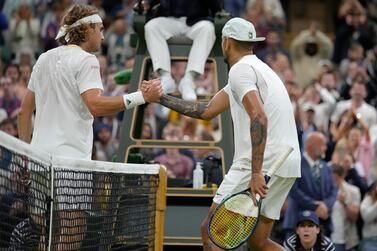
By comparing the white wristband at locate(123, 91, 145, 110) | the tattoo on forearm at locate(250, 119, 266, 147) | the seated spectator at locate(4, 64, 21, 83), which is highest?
the white wristband at locate(123, 91, 145, 110)

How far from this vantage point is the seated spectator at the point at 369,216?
49.1 ft

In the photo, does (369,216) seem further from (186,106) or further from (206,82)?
(206,82)

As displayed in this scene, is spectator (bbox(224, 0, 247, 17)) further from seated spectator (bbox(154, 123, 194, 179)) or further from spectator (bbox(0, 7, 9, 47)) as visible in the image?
seated spectator (bbox(154, 123, 194, 179))

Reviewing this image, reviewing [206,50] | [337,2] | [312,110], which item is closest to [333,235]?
[312,110]

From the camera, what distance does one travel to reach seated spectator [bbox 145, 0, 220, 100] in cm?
1220

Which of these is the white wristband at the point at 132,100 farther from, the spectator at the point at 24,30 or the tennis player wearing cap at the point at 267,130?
the spectator at the point at 24,30

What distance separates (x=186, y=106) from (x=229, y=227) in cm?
150

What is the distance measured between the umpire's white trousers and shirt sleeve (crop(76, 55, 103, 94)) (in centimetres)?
315

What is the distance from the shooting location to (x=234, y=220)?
9.24m

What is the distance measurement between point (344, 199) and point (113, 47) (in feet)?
26.2

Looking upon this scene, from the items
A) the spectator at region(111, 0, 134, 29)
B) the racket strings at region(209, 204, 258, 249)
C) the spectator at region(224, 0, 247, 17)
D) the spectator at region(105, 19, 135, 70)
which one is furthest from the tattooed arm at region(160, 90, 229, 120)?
the spectator at region(224, 0, 247, 17)

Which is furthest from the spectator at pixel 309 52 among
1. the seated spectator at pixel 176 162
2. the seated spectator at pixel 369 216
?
the seated spectator at pixel 369 216

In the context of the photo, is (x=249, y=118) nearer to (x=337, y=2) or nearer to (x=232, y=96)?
(x=232, y=96)

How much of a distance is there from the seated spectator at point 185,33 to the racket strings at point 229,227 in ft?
9.62
